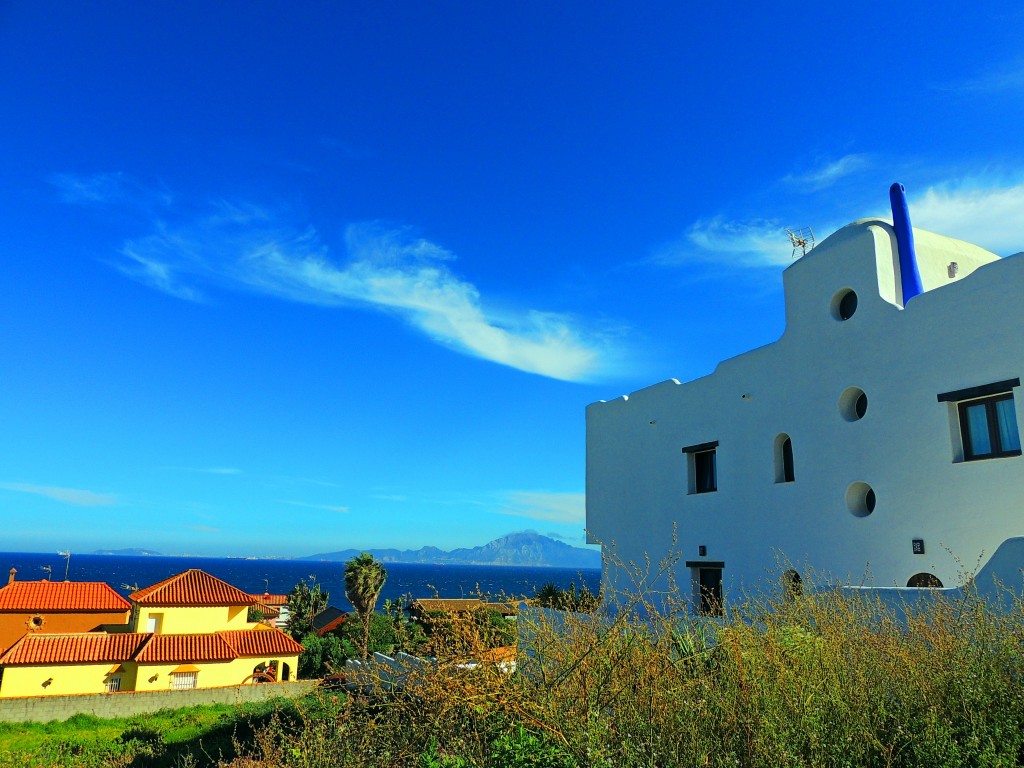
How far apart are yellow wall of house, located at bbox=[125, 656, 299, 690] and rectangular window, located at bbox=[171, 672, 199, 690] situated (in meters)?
0.11

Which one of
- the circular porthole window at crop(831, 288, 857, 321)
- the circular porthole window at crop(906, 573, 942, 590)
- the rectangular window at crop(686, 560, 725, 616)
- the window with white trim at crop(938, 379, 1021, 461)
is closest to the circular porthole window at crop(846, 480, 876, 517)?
the circular porthole window at crop(906, 573, 942, 590)

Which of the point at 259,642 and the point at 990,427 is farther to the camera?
the point at 259,642

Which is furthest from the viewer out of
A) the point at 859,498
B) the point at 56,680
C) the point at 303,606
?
the point at 303,606

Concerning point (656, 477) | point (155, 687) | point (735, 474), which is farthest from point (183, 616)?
point (735, 474)

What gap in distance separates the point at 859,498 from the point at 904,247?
4561 millimetres

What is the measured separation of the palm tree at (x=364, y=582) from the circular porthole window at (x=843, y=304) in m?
26.2

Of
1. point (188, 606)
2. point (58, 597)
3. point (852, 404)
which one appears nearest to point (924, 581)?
point (852, 404)

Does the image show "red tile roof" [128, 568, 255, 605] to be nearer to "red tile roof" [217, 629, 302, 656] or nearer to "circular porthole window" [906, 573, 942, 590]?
"red tile roof" [217, 629, 302, 656]

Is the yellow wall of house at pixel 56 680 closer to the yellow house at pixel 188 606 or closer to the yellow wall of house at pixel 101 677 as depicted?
the yellow wall of house at pixel 101 677

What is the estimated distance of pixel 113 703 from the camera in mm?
24875

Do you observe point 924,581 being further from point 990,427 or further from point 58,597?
point 58,597

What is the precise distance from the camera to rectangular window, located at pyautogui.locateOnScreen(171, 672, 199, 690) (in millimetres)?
26875

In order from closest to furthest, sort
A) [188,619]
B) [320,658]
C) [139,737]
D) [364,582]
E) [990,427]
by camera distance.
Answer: [990,427]
[139,737]
[188,619]
[320,658]
[364,582]

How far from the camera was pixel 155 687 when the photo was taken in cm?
2652
